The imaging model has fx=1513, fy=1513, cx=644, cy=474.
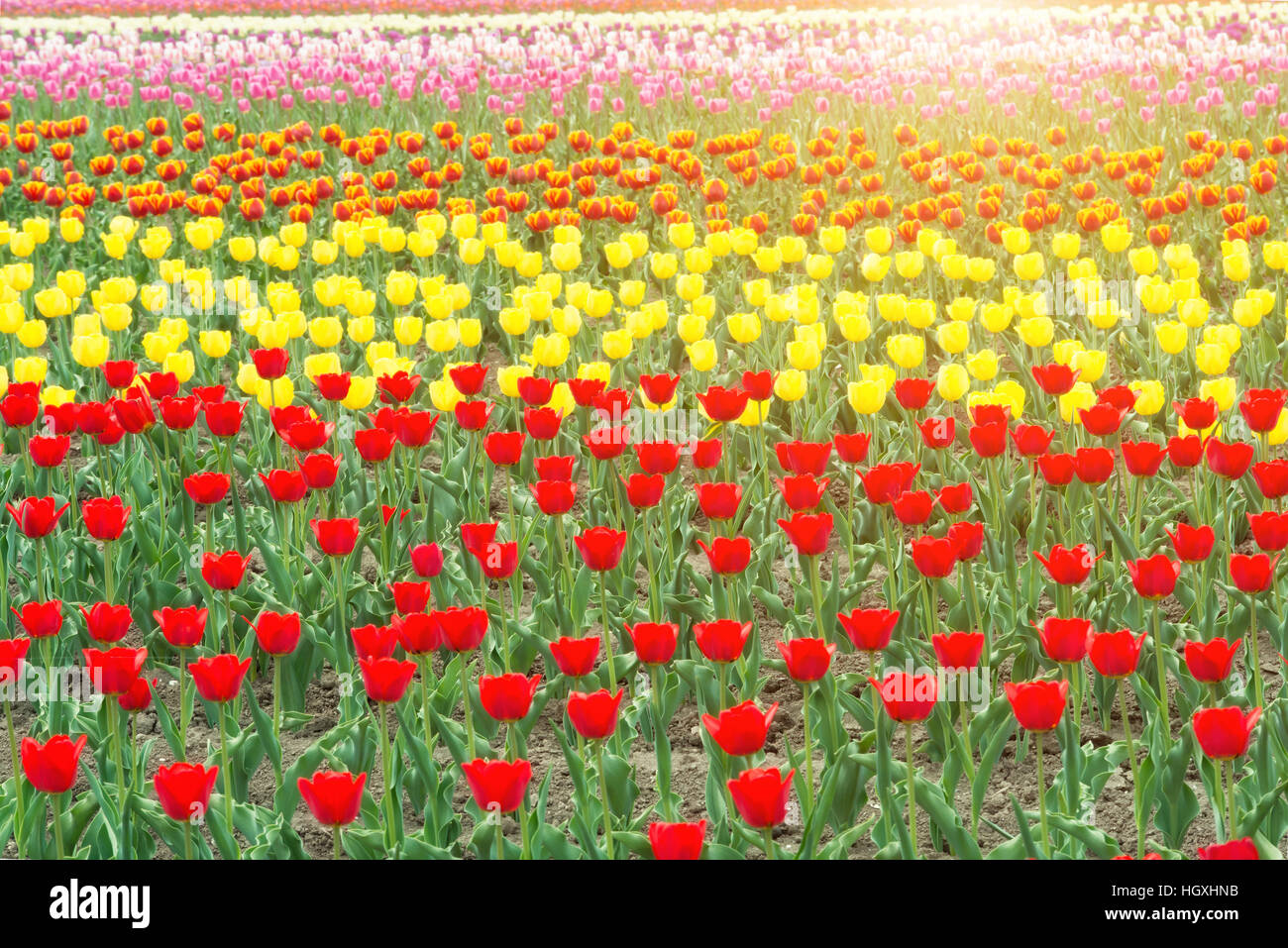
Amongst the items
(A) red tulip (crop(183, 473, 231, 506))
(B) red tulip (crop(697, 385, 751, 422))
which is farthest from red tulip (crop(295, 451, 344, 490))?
(B) red tulip (crop(697, 385, 751, 422))

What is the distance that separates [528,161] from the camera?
32.8 ft

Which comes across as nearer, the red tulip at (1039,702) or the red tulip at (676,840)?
the red tulip at (676,840)

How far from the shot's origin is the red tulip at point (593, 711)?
2.52m

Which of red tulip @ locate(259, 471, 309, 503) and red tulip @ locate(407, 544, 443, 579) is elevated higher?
red tulip @ locate(259, 471, 309, 503)

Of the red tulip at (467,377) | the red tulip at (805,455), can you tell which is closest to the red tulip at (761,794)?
the red tulip at (805,455)

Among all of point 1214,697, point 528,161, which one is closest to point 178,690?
point 1214,697

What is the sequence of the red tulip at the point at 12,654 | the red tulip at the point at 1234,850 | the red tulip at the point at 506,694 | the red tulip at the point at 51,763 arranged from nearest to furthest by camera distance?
the red tulip at the point at 1234,850 < the red tulip at the point at 51,763 < the red tulip at the point at 506,694 < the red tulip at the point at 12,654

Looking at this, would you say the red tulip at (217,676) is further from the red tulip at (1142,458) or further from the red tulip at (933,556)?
the red tulip at (1142,458)

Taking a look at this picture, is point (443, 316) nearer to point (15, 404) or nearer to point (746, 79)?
point (15, 404)

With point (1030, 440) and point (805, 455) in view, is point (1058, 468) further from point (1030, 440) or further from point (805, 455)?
point (805, 455)

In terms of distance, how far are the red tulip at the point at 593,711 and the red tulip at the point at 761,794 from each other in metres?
0.31

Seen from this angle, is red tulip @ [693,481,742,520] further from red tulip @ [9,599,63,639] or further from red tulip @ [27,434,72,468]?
red tulip @ [27,434,72,468]

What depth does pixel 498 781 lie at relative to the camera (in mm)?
2352

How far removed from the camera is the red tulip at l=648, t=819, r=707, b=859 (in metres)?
2.24
